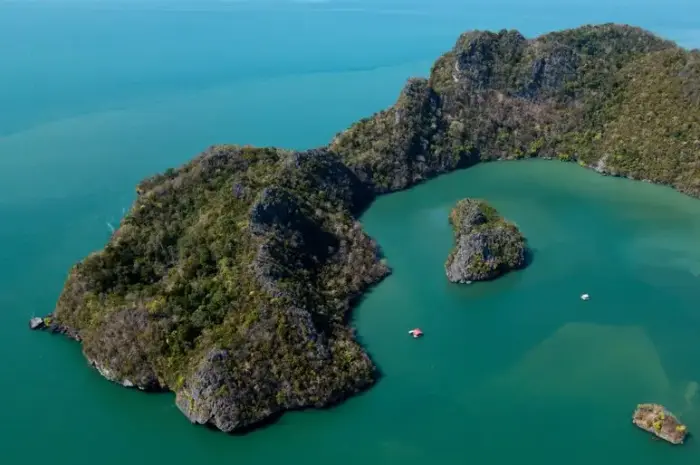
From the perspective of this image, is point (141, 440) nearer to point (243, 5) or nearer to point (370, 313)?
point (370, 313)

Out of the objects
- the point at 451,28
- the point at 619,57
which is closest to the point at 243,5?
the point at 451,28

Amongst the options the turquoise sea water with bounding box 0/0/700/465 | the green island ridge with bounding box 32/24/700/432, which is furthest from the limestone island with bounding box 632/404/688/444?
the green island ridge with bounding box 32/24/700/432

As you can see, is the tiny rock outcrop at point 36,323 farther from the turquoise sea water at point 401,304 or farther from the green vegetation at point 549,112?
the green vegetation at point 549,112

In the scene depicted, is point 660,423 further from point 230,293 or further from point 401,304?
point 230,293

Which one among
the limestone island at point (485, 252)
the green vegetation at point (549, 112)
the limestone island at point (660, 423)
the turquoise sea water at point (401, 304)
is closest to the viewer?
the limestone island at point (660, 423)

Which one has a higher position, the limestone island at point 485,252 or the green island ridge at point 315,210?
the green island ridge at point 315,210

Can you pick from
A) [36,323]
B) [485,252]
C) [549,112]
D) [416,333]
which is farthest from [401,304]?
[549,112]

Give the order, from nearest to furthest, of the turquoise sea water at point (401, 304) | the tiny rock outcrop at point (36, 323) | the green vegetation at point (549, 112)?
the turquoise sea water at point (401, 304), the tiny rock outcrop at point (36, 323), the green vegetation at point (549, 112)

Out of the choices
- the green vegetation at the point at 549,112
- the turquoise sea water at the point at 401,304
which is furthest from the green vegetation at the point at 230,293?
the green vegetation at the point at 549,112
